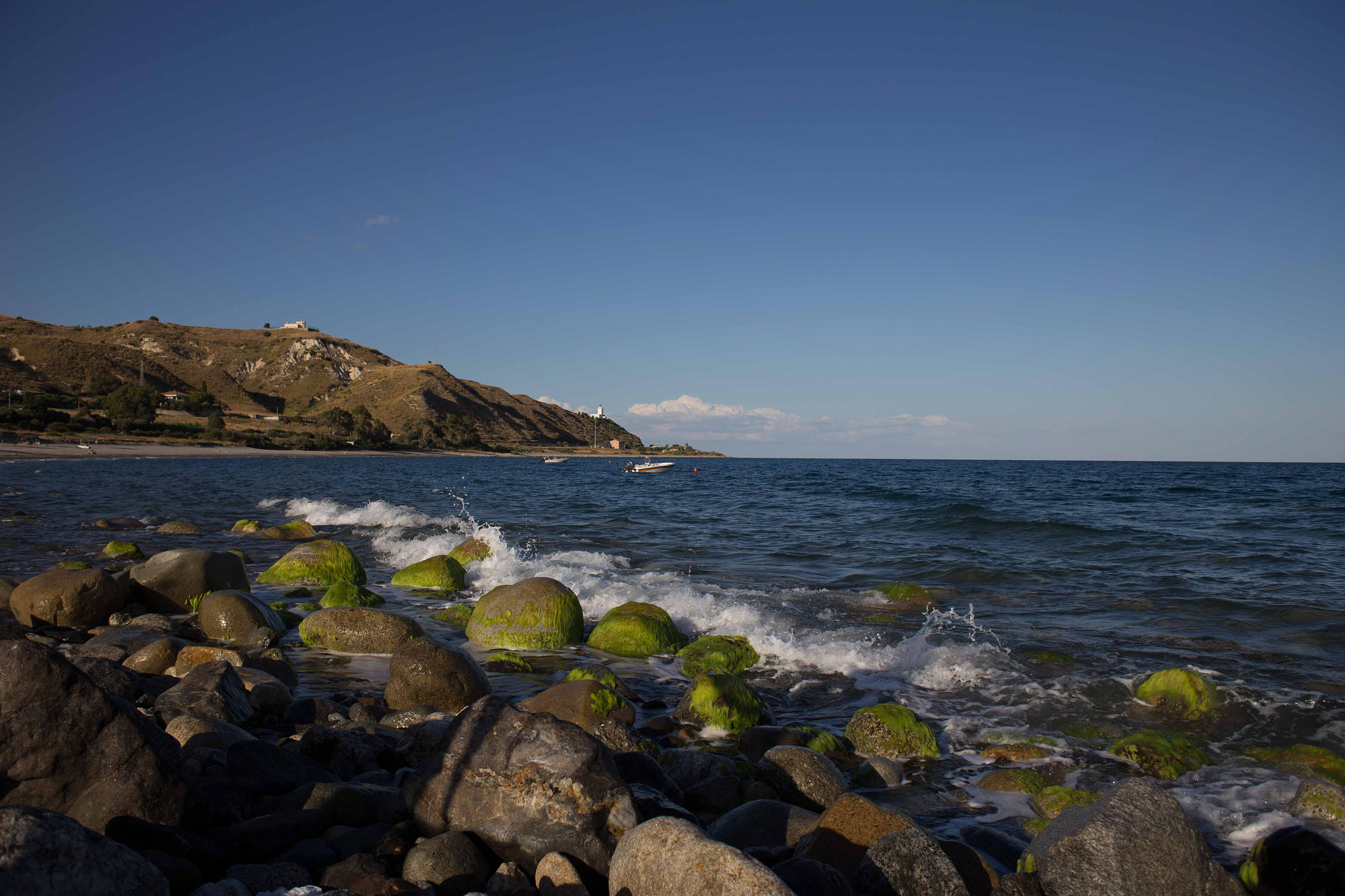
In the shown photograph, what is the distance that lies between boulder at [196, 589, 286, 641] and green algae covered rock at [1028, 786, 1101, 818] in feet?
30.5

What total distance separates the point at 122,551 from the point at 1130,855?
18521 millimetres

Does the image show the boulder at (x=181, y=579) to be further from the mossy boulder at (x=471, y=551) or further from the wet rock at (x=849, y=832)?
the wet rock at (x=849, y=832)

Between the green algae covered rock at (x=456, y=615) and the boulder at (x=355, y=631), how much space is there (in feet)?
5.22

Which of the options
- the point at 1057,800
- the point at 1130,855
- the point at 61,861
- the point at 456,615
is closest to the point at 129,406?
the point at 456,615

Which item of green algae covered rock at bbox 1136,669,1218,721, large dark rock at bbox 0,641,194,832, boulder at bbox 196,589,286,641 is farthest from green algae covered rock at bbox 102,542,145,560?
green algae covered rock at bbox 1136,669,1218,721

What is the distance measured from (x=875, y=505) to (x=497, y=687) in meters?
26.9

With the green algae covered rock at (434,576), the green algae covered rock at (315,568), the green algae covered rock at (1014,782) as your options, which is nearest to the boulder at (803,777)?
the green algae covered rock at (1014,782)

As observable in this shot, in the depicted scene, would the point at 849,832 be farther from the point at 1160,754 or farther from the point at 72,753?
the point at 72,753

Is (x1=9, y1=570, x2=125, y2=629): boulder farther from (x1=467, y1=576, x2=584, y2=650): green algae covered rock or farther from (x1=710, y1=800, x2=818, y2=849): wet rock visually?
(x1=710, y1=800, x2=818, y2=849): wet rock

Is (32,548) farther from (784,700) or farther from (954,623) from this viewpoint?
(954,623)

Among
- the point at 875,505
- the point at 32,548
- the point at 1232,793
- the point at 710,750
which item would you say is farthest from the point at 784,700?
the point at 875,505

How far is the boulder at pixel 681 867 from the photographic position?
3238mm

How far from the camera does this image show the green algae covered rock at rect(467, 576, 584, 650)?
10180 millimetres

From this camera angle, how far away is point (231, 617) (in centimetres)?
962
